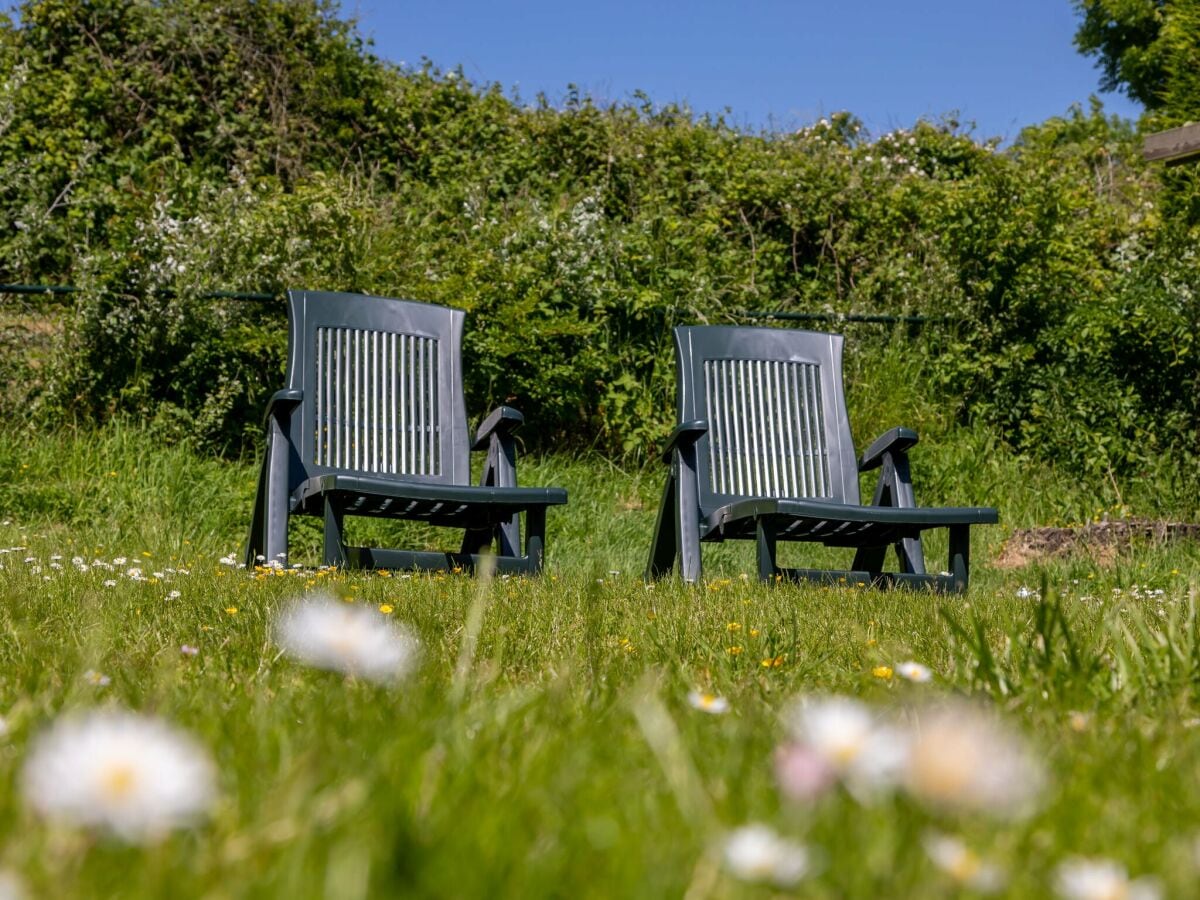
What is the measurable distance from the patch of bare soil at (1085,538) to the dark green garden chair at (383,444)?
9.31 ft

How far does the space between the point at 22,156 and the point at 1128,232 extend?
8.30 metres

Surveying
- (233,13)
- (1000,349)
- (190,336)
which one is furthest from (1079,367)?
(233,13)

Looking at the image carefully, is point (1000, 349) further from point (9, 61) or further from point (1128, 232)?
point (9, 61)

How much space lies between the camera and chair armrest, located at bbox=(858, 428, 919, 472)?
515 cm

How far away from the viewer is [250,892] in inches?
26.6

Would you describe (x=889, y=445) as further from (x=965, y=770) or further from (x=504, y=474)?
(x=965, y=770)

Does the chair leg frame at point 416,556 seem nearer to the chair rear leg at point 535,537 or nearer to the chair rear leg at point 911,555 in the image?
the chair rear leg at point 535,537

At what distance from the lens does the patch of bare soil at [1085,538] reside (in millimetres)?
6512

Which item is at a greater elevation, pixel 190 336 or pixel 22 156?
pixel 22 156

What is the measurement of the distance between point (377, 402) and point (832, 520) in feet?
6.57

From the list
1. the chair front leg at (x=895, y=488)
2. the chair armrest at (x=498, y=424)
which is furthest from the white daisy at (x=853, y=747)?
the chair front leg at (x=895, y=488)

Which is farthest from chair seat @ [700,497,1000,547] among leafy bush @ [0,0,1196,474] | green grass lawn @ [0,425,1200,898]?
leafy bush @ [0,0,1196,474]

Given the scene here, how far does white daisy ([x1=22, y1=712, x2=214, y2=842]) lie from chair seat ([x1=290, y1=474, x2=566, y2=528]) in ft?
12.5

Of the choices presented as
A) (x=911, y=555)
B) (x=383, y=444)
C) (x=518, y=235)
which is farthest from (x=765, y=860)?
(x=518, y=235)
